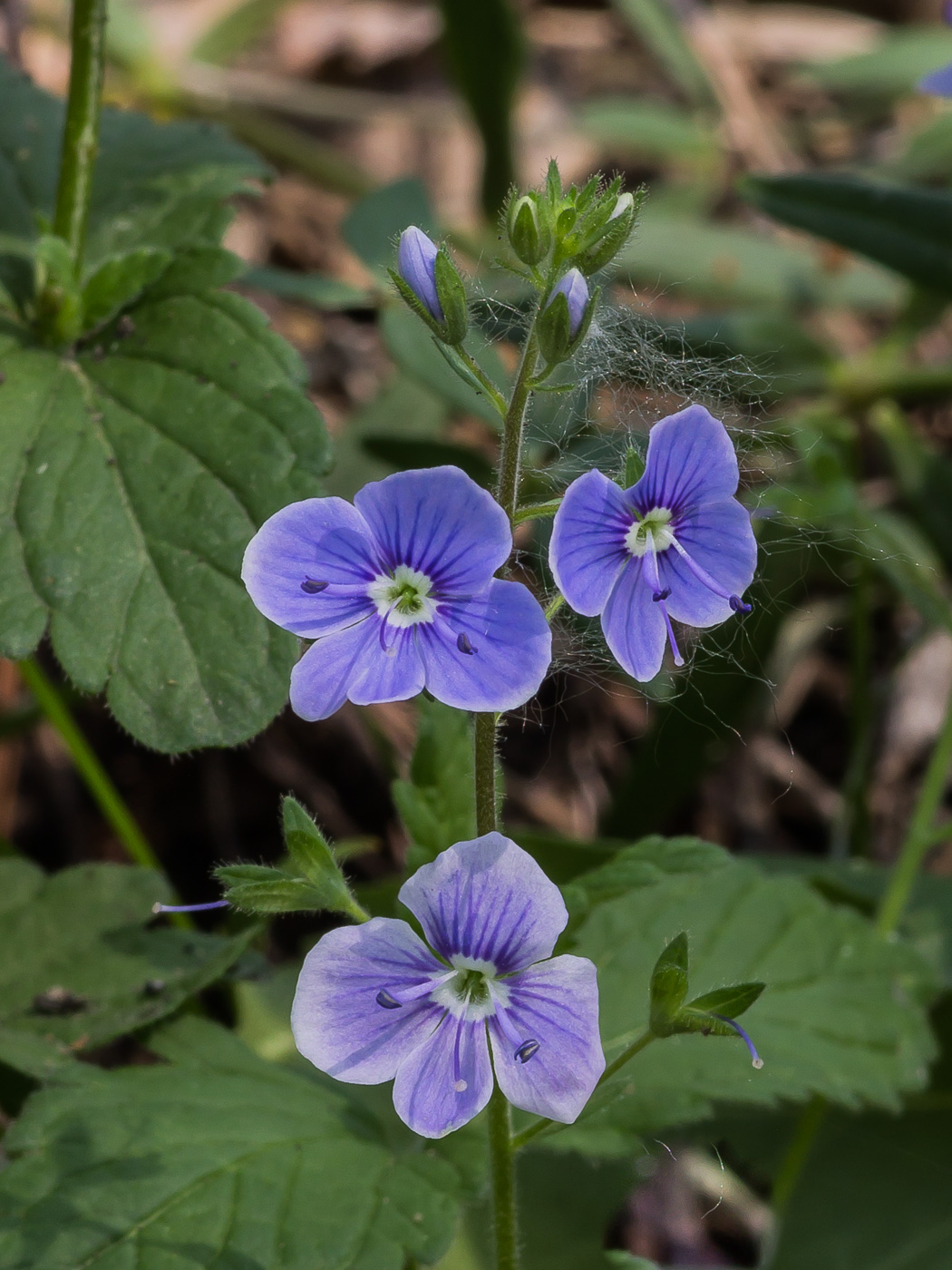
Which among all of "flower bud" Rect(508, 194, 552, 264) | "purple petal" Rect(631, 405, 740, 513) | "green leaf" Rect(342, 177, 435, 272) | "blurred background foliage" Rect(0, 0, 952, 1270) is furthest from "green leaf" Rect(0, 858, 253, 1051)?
"green leaf" Rect(342, 177, 435, 272)

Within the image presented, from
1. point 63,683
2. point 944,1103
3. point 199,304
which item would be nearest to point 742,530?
point 199,304

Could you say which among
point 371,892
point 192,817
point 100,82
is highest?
point 100,82

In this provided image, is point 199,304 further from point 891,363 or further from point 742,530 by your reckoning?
point 891,363

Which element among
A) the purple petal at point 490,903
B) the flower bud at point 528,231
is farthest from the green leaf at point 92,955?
the flower bud at point 528,231

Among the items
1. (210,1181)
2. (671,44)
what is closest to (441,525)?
(210,1181)

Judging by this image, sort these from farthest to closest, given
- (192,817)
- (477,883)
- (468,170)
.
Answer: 1. (468,170)
2. (192,817)
3. (477,883)

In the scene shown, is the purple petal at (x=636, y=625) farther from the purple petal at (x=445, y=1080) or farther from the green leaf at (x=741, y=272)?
the green leaf at (x=741, y=272)
